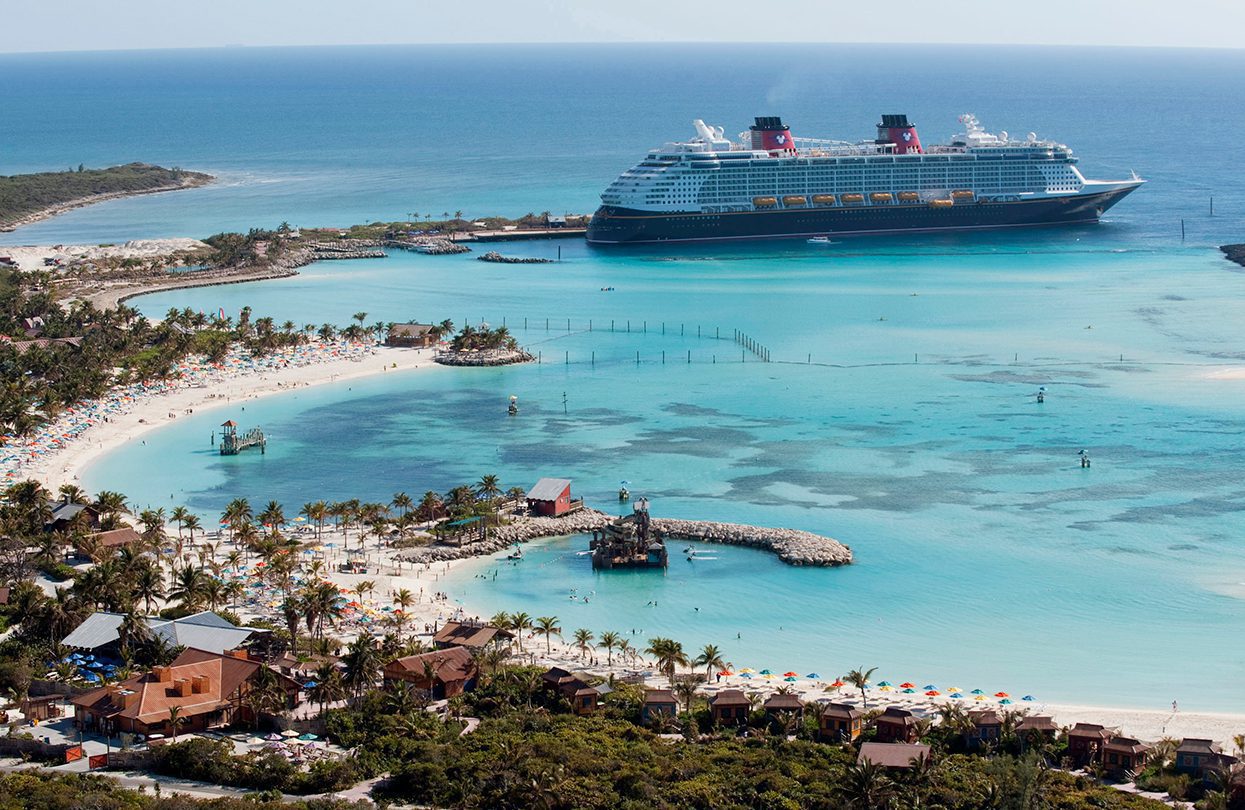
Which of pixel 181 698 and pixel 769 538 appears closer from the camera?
pixel 181 698

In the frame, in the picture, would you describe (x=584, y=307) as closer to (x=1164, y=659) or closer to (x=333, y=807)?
(x=1164, y=659)

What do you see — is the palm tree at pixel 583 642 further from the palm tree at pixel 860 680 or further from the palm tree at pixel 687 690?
the palm tree at pixel 860 680

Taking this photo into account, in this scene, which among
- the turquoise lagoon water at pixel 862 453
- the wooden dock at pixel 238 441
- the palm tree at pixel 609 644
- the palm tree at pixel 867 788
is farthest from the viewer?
the wooden dock at pixel 238 441

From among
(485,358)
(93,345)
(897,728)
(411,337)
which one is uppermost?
(93,345)

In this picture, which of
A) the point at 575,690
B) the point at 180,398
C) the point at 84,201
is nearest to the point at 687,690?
the point at 575,690

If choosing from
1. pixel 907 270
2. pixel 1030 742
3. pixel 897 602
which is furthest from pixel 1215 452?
pixel 907 270

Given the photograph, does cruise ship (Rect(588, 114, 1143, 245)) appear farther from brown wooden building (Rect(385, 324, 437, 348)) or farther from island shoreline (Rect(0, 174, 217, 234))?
island shoreline (Rect(0, 174, 217, 234))

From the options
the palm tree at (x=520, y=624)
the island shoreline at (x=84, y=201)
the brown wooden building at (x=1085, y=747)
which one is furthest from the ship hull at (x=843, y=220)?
the brown wooden building at (x=1085, y=747)

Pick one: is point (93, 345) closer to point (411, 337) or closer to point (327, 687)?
point (411, 337)
